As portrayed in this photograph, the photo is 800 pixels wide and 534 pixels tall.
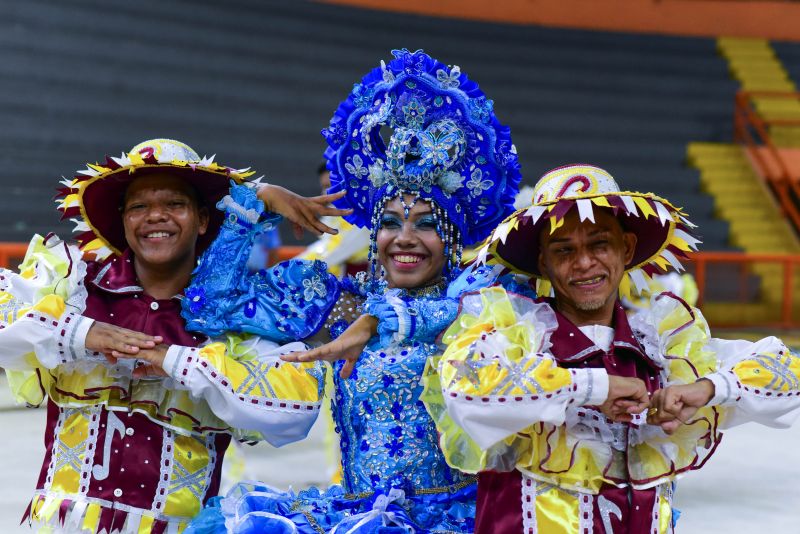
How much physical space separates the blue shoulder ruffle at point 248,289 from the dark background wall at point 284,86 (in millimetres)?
6627

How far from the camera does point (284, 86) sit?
1094 cm

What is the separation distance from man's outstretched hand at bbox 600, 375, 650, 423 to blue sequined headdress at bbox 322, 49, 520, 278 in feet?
2.30

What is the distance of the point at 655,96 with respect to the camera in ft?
43.5

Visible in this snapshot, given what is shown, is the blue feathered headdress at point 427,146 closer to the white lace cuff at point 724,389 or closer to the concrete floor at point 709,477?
the white lace cuff at point 724,389

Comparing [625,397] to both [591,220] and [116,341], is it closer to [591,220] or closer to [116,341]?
[591,220]

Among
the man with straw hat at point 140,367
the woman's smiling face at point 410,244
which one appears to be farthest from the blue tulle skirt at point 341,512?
the woman's smiling face at point 410,244

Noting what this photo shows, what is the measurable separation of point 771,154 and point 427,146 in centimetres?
1154

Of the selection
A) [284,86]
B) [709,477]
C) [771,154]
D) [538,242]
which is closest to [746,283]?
[771,154]

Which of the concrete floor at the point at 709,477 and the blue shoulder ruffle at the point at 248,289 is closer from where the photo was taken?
the blue shoulder ruffle at the point at 248,289

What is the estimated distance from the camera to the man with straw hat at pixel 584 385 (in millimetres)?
1948

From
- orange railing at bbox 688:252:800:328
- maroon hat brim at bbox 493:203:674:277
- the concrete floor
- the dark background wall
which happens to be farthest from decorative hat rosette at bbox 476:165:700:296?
orange railing at bbox 688:252:800:328

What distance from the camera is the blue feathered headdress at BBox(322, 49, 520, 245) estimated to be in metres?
2.50

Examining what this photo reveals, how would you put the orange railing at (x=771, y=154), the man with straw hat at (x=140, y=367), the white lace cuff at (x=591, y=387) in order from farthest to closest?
the orange railing at (x=771, y=154) → the man with straw hat at (x=140, y=367) → the white lace cuff at (x=591, y=387)

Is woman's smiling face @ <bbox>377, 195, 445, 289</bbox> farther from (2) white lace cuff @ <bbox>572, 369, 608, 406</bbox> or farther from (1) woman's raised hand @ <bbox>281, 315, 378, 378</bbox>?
(2) white lace cuff @ <bbox>572, 369, 608, 406</bbox>
